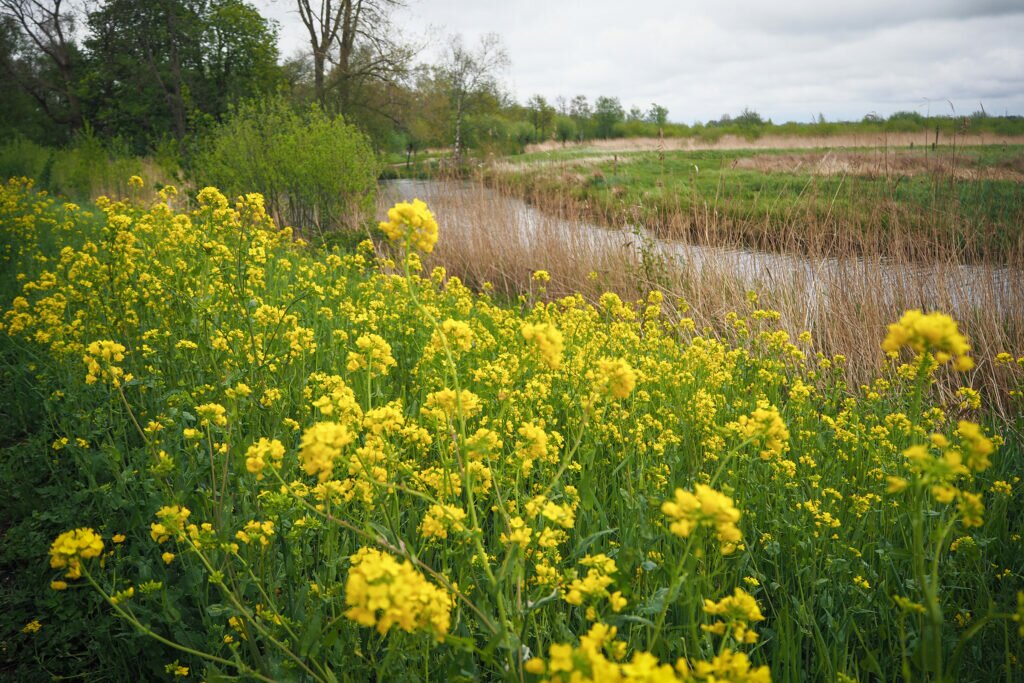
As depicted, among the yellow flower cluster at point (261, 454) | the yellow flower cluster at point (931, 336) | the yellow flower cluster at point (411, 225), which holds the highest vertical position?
the yellow flower cluster at point (411, 225)

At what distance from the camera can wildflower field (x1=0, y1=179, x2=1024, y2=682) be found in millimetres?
1277

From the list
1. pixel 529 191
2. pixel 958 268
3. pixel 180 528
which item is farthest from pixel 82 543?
pixel 529 191

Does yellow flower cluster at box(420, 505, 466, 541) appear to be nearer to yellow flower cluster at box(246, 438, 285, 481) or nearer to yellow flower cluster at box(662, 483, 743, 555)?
yellow flower cluster at box(246, 438, 285, 481)

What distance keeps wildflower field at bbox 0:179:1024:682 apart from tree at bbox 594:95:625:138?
45089 mm

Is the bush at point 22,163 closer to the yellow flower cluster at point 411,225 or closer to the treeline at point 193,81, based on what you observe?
the treeline at point 193,81

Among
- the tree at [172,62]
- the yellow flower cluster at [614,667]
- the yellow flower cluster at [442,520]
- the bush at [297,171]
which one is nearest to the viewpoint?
the yellow flower cluster at [614,667]

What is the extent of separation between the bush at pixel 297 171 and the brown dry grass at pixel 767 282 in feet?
9.00

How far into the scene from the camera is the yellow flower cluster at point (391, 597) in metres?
0.99

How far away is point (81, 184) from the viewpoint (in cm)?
1510

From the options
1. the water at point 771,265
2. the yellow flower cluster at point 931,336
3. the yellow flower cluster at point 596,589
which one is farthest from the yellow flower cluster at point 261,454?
the water at point 771,265

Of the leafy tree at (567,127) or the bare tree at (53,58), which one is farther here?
the leafy tree at (567,127)

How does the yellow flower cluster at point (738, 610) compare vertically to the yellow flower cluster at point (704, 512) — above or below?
below

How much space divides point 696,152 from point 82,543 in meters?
27.6

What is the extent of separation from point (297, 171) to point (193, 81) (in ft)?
42.9
